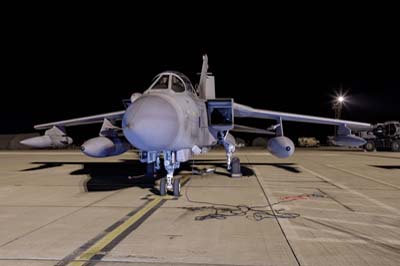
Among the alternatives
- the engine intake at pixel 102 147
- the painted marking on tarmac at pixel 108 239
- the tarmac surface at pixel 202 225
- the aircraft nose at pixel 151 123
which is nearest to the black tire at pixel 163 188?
the tarmac surface at pixel 202 225

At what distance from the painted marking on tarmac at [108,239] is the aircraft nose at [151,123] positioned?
1407 millimetres

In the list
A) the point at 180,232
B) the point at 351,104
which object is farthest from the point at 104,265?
the point at 351,104

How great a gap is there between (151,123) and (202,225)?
2326 mm

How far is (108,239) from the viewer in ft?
17.8

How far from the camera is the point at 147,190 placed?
10648 mm

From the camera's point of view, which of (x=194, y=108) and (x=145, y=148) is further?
(x=194, y=108)

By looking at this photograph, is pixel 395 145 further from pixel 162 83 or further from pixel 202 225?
pixel 202 225

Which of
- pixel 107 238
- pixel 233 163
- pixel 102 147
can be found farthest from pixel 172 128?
pixel 233 163

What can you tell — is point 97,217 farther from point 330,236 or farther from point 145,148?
point 330,236

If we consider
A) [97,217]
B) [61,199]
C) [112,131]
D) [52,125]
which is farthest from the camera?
[52,125]

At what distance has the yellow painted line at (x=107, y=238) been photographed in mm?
4480

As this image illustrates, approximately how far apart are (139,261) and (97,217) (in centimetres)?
286

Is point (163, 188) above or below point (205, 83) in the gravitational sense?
below

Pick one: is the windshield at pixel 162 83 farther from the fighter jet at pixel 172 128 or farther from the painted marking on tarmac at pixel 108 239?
the painted marking on tarmac at pixel 108 239
